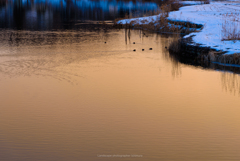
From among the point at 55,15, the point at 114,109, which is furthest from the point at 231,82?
the point at 55,15

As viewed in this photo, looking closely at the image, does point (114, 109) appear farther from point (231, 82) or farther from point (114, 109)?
point (231, 82)

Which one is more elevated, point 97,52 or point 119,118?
point 97,52

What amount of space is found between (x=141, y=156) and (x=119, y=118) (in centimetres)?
244

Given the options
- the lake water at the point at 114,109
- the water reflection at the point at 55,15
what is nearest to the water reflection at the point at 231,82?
the lake water at the point at 114,109

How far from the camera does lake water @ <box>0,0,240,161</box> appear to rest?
7738 mm

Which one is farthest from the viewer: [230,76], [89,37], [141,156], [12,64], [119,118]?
[89,37]

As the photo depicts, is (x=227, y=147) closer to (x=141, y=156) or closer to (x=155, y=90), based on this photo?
(x=141, y=156)

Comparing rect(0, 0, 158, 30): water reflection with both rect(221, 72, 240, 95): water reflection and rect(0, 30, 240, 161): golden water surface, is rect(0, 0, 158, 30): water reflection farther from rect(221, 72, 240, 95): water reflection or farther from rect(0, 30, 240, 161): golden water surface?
rect(221, 72, 240, 95): water reflection

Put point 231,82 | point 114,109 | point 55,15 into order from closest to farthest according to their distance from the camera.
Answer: point 114,109 → point 231,82 → point 55,15

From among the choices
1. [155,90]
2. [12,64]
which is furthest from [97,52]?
[155,90]

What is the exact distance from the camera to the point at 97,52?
2038 centimetres

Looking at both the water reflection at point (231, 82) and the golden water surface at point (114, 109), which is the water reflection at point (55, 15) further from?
the water reflection at point (231, 82)

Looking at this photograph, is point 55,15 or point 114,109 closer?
point 114,109

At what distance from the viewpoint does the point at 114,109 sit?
1054 centimetres
